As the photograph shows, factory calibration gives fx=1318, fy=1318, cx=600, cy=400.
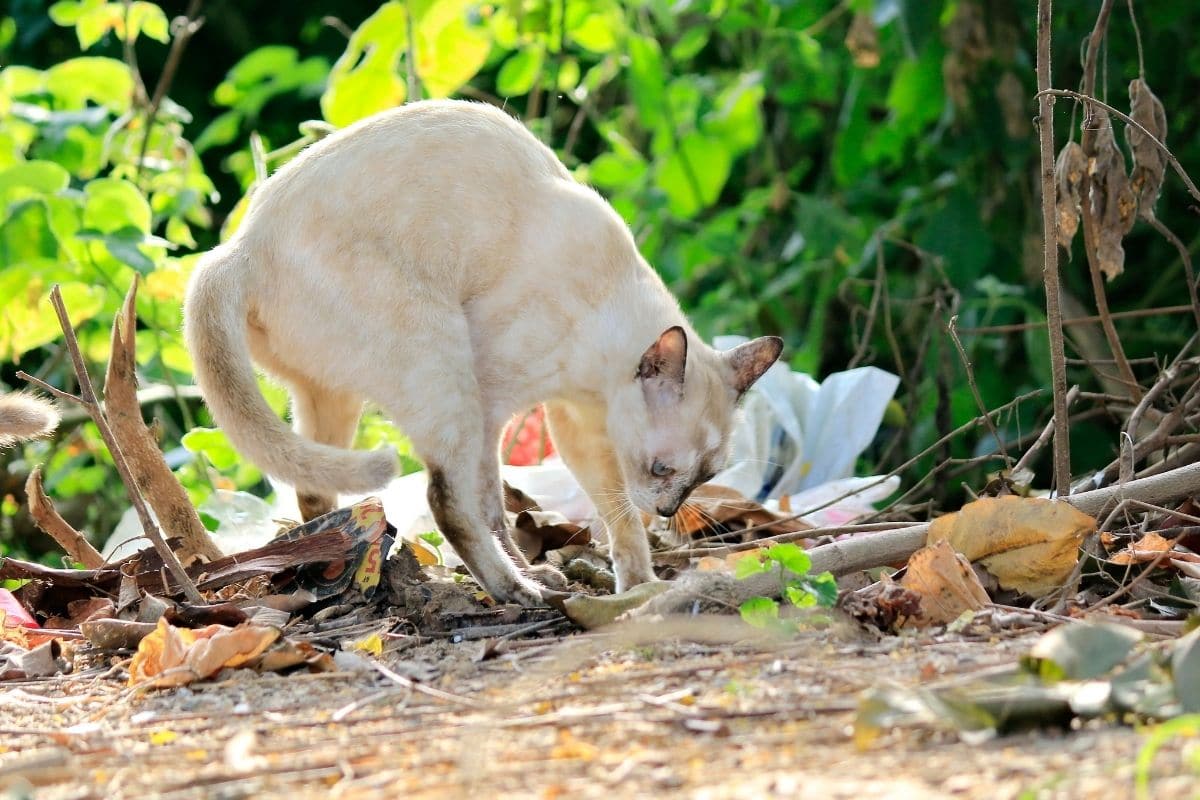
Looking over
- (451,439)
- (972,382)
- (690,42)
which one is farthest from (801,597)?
(690,42)

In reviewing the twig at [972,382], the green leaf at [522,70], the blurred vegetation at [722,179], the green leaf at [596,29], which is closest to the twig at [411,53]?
the blurred vegetation at [722,179]

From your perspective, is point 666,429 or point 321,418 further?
point 321,418

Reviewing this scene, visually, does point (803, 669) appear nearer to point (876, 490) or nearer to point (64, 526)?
point (876, 490)

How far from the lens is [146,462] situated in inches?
131

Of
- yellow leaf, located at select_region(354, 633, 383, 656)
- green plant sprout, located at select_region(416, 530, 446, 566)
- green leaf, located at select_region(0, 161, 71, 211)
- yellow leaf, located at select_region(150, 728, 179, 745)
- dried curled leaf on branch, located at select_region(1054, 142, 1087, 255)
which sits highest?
green leaf, located at select_region(0, 161, 71, 211)

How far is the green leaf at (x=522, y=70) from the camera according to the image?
17.4 ft

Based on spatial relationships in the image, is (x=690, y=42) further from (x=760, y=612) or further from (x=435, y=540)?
(x=760, y=612)

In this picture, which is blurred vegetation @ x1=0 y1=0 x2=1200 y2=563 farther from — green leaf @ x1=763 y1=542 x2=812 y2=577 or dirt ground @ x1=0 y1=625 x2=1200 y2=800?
dirt ground @ x1=0 y1=625 x2=1200 y2=800

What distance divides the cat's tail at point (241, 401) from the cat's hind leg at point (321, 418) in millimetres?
389

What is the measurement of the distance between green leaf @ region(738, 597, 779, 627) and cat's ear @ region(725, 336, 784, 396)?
3.81 feet

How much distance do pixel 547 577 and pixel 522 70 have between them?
2.68 metres

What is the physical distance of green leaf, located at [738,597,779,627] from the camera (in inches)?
89.4

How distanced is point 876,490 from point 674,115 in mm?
2630

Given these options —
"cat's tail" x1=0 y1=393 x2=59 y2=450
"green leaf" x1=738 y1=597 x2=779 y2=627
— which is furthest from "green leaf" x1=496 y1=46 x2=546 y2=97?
"green leaf" x1=738 y1=597 x2=779 y2=627
